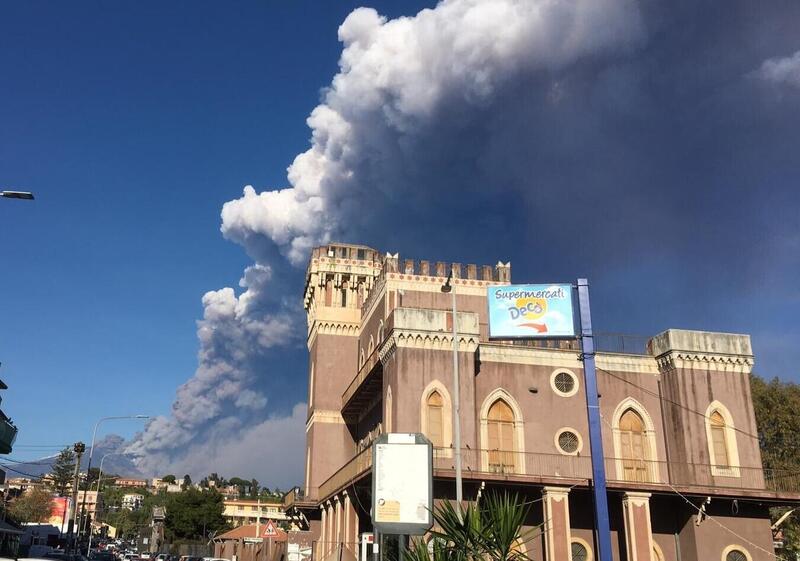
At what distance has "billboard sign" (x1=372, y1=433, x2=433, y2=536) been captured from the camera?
1330 cm

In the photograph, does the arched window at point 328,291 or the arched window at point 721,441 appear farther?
the arched window at point 328,291

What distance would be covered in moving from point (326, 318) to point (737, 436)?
950 inches

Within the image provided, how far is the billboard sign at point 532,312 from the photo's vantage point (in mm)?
30750

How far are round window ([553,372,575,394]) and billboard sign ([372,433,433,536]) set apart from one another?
→ 19504 mm

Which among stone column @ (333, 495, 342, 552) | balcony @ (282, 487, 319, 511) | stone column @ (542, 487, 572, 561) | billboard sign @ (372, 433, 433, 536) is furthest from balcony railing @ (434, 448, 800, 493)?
balcony @ (282, 487, 319, 511)

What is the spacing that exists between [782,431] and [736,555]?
20988mm

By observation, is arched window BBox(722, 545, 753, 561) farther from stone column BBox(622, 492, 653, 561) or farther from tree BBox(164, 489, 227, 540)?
tree BBox(164, 489, 227, 540)

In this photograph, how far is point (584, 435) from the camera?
104 ft

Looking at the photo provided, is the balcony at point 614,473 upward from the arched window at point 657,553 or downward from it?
upward

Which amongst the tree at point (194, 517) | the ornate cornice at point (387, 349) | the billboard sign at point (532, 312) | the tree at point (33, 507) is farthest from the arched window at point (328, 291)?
the tree at point (33, 507)

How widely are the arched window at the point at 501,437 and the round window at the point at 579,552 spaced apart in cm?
387

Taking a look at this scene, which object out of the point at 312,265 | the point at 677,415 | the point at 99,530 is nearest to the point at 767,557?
the point at 677,415

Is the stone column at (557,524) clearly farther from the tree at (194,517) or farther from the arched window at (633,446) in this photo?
the tree at (194,517)

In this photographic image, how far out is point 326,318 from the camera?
44.7 m
